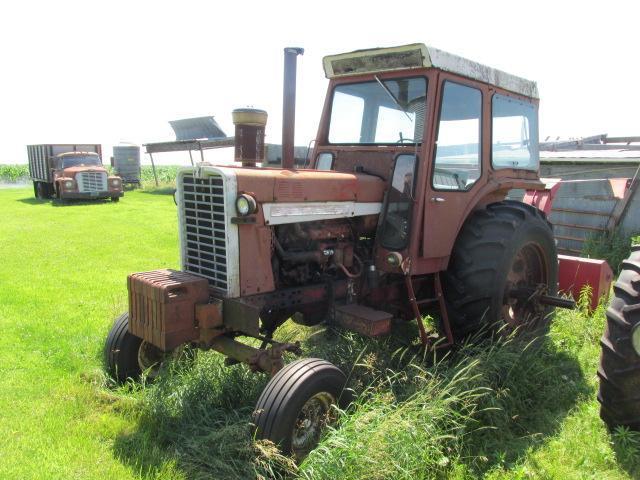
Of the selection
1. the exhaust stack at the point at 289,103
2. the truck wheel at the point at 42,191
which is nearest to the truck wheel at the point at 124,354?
the exhaust stack at the point at 289,103

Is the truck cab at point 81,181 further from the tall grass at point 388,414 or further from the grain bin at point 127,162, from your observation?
the tall grass at point 388,414

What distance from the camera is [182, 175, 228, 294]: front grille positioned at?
140 inches

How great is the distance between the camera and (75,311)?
613cm

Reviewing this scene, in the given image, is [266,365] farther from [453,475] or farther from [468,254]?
[468,254]

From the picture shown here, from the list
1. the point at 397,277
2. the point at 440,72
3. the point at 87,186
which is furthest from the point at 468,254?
the point at 87,186

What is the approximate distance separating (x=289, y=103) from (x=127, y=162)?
91.1 ft

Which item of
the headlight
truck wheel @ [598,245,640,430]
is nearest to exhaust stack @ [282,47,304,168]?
the headlight

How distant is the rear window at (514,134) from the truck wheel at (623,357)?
180 cm

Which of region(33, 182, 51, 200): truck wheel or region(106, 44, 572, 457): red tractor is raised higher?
region(106, 44, 572, 457): red tractor

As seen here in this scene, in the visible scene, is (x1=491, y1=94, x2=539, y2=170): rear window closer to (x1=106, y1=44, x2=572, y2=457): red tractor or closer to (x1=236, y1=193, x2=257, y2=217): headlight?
(x1=106, y1=44, x2=572, y2=457): red tractor

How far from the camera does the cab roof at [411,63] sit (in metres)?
4.05

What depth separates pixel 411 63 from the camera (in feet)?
13.5

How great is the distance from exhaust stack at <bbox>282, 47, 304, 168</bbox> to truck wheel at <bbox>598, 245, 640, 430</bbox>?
237 cm

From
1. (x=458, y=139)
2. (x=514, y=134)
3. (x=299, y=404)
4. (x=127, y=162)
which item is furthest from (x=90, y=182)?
(x=299, y=404)
